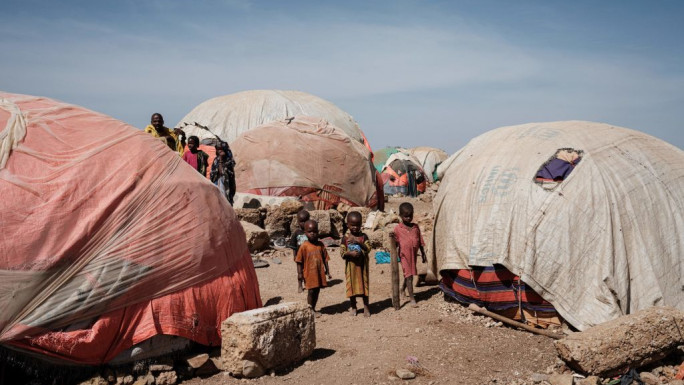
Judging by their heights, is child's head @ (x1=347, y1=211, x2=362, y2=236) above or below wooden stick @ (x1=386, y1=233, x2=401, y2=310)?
above

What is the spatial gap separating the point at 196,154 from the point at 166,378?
5542mm

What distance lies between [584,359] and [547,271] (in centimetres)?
133

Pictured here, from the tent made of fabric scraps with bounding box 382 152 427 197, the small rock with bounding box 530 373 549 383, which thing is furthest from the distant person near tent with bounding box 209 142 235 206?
the tent made of fabric scraps with bounding box 382 152 427 197

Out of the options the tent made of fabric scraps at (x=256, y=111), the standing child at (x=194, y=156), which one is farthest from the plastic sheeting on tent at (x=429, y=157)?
the standing child at (x=194, y=156)

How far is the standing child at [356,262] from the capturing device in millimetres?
6188

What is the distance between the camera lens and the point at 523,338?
18.0 feet

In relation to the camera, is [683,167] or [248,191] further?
[248,191]

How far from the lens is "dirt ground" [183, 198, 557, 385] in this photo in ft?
14.9

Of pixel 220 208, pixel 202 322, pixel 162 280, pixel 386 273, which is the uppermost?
pixel 220 208

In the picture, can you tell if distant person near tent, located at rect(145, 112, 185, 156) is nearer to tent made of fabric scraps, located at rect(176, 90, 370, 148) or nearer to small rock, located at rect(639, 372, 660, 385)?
small rock, located at rect(639, 372, 660, 385)

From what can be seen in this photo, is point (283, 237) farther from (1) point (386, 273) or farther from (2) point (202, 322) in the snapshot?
(2) point (202, 322)

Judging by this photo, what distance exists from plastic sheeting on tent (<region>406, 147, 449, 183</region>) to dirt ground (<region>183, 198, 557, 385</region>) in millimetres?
25532

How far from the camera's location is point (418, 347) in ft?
17.0

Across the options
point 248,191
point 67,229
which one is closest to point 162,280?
point 67,229
